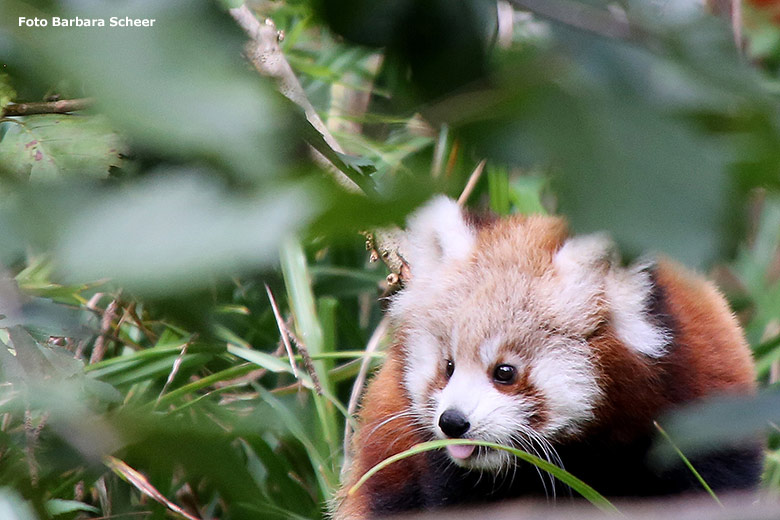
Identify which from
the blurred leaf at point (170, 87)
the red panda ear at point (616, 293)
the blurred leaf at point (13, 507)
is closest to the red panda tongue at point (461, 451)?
the red panda ear at point (616, 293)

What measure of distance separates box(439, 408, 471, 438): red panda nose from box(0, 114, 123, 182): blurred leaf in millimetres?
1042

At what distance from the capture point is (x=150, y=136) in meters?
0.34

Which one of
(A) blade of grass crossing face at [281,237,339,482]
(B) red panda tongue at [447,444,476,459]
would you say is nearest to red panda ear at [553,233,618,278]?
(B) red panda tongue at [447,444,476,459]

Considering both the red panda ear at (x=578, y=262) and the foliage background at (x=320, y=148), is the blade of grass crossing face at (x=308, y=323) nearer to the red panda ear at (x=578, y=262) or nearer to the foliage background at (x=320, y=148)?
the red panda ear at (x=578, y=262)

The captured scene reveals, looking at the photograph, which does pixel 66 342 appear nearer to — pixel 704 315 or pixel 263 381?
pixel 263 381

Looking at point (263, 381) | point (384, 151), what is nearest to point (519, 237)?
point (384, 151)

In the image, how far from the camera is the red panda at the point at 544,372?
1.69 metres

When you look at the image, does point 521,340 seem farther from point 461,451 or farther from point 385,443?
point 385,443

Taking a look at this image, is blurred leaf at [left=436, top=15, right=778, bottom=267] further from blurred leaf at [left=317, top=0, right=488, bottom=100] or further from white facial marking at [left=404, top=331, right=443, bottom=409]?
white facial marking at [left=404, top=331, right=443, bottom=409]

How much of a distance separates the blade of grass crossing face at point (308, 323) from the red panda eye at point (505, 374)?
20.7 inches

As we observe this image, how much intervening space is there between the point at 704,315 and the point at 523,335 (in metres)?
0.39

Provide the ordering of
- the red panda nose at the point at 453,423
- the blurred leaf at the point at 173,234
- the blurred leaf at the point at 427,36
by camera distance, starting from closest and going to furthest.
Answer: the blurred leaf at the point at 173,234 < the blurred leaf at the point at 427,36 < the red panda nose at the point at 453,423

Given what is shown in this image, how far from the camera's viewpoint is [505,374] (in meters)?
1.78

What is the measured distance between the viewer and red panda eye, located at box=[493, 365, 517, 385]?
1771mm
